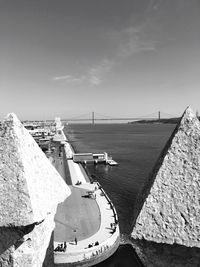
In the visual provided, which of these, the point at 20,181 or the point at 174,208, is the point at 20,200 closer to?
the point at 20,181

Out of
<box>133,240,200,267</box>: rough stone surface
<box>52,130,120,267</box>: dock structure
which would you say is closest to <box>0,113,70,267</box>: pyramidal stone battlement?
<box>133,240,200,267</box>: rough stone surface

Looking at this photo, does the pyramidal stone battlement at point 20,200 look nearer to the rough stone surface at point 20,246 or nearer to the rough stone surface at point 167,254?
the rough stone surface at point 20,246

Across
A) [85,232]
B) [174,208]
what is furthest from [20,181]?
[85,232]

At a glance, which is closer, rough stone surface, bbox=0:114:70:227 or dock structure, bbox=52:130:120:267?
rough stone surface, bbox=0:114:70:227

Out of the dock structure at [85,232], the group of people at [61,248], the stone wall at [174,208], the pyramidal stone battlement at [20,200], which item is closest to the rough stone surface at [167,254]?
the stone wall at [174,208]

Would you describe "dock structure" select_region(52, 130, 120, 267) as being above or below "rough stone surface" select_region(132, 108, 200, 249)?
below

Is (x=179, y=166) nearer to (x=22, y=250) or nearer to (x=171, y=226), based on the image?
(x=171, y=226)

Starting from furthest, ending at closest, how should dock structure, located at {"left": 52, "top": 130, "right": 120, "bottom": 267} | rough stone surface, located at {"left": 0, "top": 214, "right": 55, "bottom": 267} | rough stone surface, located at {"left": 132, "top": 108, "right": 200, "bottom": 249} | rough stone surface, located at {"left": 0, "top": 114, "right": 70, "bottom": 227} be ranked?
1. dock structure, located at {"left": 52, "top": 130, "right": 120, "bottom": 267}
2. rough stone surface, located at {"left": 0, "top": 214, "right": 55, "bottom": 267}
3. rough stone surface, located at {"left": 0, "top": 114, "right": 70, "bottom": 227}
4. rough stone surface, located at {"left": 132, "top": 108, "right": 200, "bottom": 249}

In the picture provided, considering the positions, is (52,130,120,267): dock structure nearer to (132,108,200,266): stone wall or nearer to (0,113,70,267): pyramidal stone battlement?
(0,113,70,267): pyramidal stone battlement
